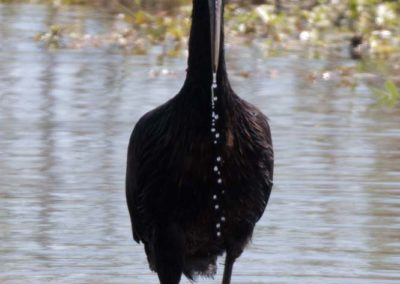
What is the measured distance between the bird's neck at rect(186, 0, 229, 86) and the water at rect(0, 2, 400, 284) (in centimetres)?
169

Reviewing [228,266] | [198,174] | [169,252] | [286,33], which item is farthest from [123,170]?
[286,33]

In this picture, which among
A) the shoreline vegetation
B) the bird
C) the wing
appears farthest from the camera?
the shoreline vegetation

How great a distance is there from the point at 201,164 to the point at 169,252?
1.62ft

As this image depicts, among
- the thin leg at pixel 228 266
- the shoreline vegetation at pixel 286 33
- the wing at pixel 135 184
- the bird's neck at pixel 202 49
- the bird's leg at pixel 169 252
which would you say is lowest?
the shoreline vegetation at pixel 286 33

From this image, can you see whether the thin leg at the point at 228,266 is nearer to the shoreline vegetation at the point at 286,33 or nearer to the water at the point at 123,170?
the water at the point at 123,170

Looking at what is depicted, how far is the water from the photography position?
8258mm

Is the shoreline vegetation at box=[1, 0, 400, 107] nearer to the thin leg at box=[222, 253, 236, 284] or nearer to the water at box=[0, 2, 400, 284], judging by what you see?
the water at box=[0, 2, 400, 284]

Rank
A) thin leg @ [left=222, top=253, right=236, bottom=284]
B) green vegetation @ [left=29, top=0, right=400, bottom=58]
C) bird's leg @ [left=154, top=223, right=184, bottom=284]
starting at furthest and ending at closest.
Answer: green vegetation @ [left=29, top=0, right=400, bottom=58] < thin leg @ [left=222, top=253, right=236, bottom=284] < bird's leg @ [left=154, top=223, right=184, bottom=284]

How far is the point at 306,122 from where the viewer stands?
1230 centimetres

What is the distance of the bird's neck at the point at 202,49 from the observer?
6641 mm

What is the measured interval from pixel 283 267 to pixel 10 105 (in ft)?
18.0

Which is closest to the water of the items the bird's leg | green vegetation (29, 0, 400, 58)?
green vegetation (29, 0, 400, 58)

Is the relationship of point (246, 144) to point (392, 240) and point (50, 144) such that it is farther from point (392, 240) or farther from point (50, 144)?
point (50, 144)

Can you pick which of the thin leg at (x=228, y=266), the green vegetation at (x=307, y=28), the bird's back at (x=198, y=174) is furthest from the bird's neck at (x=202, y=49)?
the green vegetation at (x=307, y=28)
